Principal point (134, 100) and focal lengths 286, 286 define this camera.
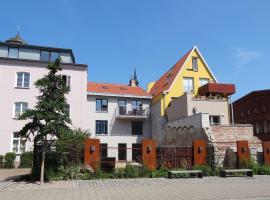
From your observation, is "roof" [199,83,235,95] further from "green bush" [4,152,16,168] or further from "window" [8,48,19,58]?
"green bush" [4,152,16,168]

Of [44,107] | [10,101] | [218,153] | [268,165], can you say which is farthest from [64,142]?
[10,101]

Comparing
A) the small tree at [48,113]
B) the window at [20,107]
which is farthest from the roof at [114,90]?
the small tree at [48,113]

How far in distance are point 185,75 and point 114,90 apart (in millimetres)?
9194

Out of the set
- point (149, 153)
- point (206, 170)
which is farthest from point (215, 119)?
point (149, 153)

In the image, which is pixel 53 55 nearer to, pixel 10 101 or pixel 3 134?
pixel 10 101

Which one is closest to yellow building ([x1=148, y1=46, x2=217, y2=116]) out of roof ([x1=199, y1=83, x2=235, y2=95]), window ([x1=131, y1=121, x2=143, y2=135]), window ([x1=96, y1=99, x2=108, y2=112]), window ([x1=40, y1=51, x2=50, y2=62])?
roof ([x1=199, y1=83, x2=235, y2=95])

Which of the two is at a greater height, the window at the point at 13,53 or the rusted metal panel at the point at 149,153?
the window at the point at 13,53

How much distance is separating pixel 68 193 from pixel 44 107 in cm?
501

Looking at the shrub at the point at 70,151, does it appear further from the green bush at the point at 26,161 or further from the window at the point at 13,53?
the window at the point at 13,53

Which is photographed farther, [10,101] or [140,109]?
[140,109]

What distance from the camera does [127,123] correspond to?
116 ft

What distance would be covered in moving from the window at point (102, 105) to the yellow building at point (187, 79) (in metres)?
6.07

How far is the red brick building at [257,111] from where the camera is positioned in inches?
1971

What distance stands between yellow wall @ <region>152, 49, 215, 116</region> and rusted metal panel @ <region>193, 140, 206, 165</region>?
14408 millimetres
